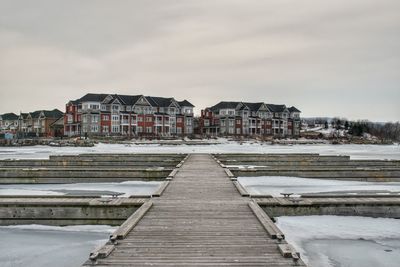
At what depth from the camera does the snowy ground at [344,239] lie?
8.41 m

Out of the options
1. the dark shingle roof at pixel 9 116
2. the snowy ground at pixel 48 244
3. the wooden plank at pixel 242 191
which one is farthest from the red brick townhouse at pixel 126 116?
the snowy ground at pixel 48 244

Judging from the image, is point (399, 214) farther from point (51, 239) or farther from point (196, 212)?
point (51, 239)

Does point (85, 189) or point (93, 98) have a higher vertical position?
point (93, 98)

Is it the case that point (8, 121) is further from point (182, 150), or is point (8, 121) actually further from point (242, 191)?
point (242, 191)

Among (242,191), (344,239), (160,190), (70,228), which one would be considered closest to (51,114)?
(160,190)

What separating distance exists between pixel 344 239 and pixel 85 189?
37.3 ft

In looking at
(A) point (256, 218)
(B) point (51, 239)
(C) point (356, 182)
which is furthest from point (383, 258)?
(C) point (356, 182)

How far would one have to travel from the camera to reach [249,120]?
327ft

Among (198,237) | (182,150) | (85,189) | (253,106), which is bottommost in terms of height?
(85,189)

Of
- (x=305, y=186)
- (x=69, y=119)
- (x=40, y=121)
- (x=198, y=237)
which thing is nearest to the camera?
(x=198, y=237)

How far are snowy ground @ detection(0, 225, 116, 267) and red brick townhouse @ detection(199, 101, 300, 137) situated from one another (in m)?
84.8

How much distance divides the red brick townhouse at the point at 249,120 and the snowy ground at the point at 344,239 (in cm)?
8397

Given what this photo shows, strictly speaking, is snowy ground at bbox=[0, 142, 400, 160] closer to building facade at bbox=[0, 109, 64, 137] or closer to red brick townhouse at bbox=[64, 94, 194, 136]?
red brick townhouse at bbox=[64, 94, 194, 136]

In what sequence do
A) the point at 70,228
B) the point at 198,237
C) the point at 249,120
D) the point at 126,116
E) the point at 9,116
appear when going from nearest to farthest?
the point at 198,237
the point at 70,228
the point at 126,116
the point at 249,120
the point at 9,116
